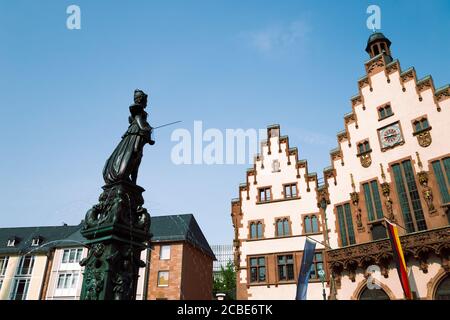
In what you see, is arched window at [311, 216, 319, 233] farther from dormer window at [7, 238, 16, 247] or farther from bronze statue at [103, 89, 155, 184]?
dormer window at [7, 238, 16, 247]

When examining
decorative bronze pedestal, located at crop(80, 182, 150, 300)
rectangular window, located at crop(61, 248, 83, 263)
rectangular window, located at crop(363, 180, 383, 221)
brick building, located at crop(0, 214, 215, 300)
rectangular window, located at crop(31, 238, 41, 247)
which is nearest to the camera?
decorative bronze pedestal, located at crop(80, 182, 150, 300)

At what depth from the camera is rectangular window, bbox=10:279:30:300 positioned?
42.7 metres

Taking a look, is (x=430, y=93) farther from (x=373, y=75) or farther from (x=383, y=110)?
(x=373, y=75)

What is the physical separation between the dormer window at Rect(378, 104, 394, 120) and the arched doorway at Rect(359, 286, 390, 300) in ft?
43.8

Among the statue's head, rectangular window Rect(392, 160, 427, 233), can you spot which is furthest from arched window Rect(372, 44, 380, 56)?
the statue's head

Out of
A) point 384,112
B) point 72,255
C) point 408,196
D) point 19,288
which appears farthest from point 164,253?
point 384,112

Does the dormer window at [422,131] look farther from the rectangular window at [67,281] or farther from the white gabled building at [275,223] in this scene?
the rectangular window at [67,281]

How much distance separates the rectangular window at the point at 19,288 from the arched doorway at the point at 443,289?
4565 cm

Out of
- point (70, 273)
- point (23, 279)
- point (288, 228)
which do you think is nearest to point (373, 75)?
point (288, 228)

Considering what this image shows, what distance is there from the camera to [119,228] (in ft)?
20.7

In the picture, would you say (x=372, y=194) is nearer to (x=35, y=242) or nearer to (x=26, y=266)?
(x=26, y=266)

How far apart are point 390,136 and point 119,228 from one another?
24688 millimetres

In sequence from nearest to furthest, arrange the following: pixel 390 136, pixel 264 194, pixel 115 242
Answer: pixel 115 242 < pixel 390 136 < pixel 264 194
